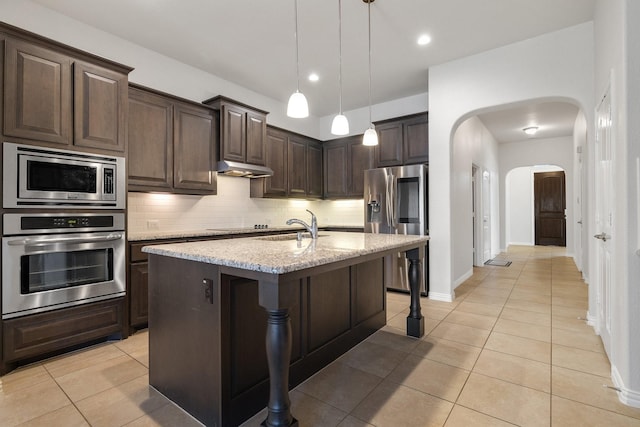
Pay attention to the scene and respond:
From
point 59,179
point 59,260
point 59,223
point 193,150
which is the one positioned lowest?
point 59,260

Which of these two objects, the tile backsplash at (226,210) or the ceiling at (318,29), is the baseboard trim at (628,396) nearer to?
the ceiling at (318,29)

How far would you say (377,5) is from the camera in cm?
283

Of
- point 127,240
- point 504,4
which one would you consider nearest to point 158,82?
point 127,240

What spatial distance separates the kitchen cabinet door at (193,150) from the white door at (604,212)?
3.77 meters

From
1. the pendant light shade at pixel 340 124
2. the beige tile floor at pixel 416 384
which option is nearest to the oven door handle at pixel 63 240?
the beige tile floor at pixel 416 384

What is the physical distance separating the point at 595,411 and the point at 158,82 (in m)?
4.71

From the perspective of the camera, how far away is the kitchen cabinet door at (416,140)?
4.38 metres

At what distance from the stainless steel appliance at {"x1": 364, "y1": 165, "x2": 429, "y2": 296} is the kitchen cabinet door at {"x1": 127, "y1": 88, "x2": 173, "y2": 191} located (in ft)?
8.83

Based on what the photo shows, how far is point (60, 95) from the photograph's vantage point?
100 inches

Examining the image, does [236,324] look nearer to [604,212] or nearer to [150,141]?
[150,141]

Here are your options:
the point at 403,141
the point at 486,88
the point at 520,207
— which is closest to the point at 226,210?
the point at 403,141

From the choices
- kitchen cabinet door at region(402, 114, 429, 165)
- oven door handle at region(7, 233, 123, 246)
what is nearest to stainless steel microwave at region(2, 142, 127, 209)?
oven door handle at region(7, 233, 123, 246)

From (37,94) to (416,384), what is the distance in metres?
3.47

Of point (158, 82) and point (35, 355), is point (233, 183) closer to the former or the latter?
point (158, 82)
